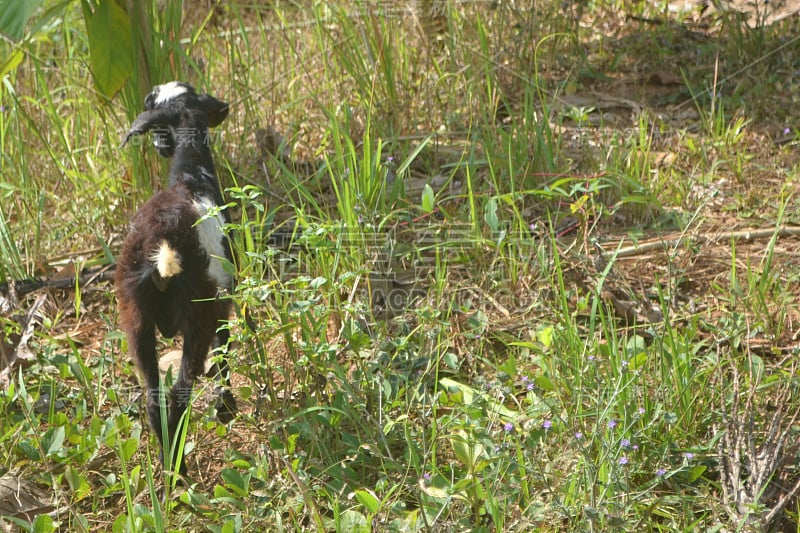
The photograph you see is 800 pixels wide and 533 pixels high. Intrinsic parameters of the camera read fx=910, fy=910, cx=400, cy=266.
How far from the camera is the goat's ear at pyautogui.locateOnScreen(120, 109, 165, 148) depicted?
3.24m

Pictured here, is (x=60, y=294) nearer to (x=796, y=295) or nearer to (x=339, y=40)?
(x=339, y=40)

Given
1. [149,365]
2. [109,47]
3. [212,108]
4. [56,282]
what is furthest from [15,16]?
[149,365]

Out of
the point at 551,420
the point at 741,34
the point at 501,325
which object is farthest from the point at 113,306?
the point at 741,34

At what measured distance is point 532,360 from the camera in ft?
10.4

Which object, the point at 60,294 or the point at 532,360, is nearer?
the point at 532,360

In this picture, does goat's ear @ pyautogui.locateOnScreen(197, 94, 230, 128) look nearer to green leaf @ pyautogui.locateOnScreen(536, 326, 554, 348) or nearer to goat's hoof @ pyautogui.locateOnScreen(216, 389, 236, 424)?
goat's hoof @ pyautogui.locateOnScreen(216, 389, 236, 424)

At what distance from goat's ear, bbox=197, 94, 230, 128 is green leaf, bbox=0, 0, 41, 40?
65cm

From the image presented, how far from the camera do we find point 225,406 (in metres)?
3.21

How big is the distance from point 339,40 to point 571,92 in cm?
135

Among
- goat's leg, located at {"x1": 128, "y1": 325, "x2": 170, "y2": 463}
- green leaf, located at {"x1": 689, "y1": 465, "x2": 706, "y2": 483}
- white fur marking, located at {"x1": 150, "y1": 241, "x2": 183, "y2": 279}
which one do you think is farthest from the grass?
white fur marking, located at {"x1": 150, "y1": 241, "x2": 183, "y2": 279}

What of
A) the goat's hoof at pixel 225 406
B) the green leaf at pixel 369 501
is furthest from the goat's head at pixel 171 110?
the green leaf at pixel 369 501

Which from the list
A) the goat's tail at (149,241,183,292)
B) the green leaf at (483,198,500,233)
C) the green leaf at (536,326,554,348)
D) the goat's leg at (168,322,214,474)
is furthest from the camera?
the green leaf at (483,198,500,233)

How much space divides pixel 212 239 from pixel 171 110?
2.02ft

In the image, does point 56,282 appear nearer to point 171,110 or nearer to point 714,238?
point 171,110
